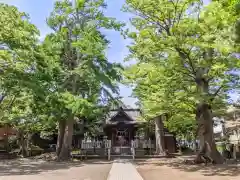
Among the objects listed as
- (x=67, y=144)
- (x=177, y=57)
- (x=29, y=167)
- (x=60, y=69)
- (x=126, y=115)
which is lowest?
(x=29, y=167)

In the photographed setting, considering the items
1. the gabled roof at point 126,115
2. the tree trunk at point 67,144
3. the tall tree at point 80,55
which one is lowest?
the tree trunk at point 67,144

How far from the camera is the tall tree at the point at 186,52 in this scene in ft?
49.5

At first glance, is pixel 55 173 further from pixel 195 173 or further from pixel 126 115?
pixel 126 115

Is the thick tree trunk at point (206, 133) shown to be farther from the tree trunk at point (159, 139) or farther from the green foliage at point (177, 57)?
the tree trunk at point (159, 139)

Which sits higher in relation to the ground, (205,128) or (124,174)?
(205,128)

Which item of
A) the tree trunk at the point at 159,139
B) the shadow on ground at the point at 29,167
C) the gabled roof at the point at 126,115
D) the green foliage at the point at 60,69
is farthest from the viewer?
the gabled roof at the point at 126,115

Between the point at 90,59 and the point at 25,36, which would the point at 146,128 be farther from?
the point at 25,36

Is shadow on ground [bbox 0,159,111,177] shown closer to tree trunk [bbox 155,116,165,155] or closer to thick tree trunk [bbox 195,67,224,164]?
thick tree trunk [bbox 195,67,224,164]

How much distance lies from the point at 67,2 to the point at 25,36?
32.4 ft

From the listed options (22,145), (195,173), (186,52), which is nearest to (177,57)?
(186,52)

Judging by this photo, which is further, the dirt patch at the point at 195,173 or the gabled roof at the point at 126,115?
the gabled roof at the point at 126,115

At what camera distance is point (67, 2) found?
25281 mm

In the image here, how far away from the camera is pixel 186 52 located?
15859mm

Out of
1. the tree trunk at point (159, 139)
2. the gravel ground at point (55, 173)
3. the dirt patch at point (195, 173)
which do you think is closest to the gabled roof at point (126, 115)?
the tree trunk at point (159, 139)
